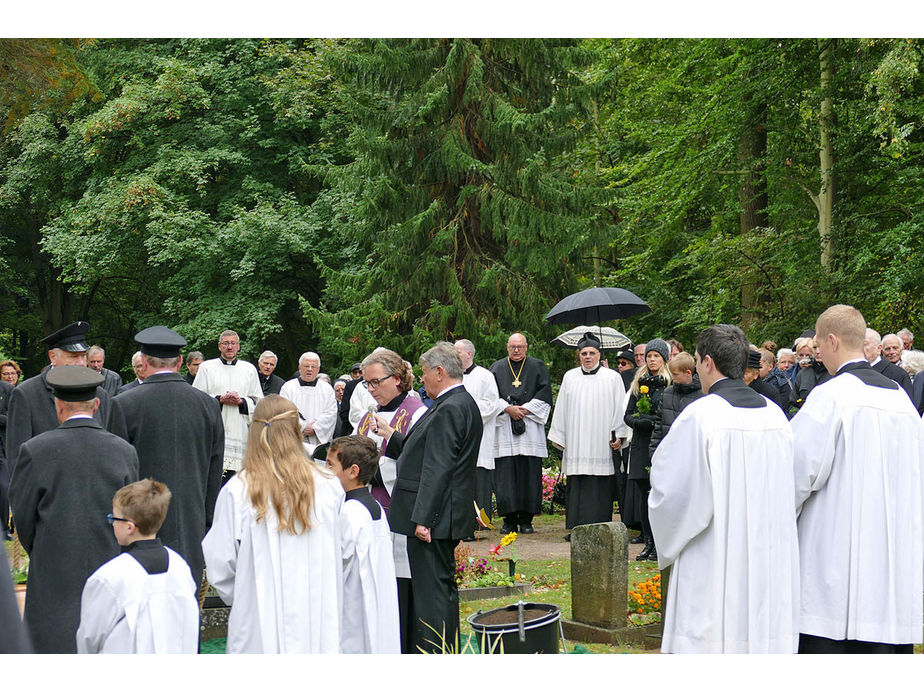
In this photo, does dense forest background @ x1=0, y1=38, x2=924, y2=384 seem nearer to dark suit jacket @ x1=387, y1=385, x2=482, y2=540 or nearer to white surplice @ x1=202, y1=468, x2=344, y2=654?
dark suit jacket @ x1=387, y1=385, x2=482, y2=540

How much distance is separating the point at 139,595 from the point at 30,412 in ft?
10.2

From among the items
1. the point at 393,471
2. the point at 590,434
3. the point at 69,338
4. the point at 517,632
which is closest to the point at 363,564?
the point at 517,632

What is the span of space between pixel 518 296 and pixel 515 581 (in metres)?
8.75

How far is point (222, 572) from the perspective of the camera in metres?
4.69

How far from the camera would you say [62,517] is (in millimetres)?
5133

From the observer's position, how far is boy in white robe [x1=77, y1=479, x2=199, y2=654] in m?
4.27

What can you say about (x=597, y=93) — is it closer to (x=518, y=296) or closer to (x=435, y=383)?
(x=518, y=296)

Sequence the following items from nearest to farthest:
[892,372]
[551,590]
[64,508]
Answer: [64,508] < [551,590] < [892,372]

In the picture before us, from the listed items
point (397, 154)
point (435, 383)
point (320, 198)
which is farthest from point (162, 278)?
point (435, 383)

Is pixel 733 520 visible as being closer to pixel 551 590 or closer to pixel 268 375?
pixel 551 590

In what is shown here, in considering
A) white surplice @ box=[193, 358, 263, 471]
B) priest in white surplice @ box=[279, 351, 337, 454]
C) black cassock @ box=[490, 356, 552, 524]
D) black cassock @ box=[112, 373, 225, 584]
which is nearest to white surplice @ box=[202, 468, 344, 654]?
black cassock @ box=[112, 373, 225, 584]

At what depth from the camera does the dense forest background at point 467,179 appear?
17.0 metres

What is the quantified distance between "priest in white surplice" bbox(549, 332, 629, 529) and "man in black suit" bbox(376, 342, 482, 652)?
5523 mm

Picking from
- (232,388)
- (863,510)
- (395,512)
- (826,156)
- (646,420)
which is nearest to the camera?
(863,510)
